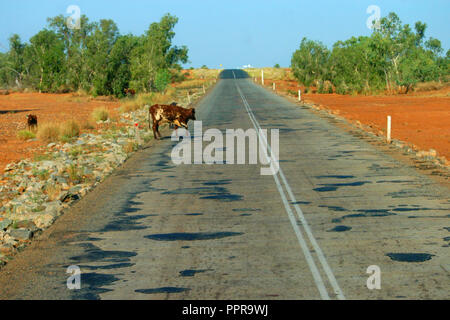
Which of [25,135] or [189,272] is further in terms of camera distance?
[25,135]

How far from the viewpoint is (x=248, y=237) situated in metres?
10.8

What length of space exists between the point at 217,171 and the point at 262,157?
2988 mm

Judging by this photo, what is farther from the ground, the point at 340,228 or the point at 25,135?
the point at 25,135

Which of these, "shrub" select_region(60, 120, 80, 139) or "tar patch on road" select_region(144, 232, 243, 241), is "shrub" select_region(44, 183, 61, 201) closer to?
"tar patch on road" select_region(144, 232, 243, 241)

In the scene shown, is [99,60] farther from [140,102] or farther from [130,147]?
[130,147]

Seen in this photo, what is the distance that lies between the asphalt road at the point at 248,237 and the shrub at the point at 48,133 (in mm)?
12335

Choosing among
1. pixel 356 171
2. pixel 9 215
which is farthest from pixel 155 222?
pixel 356 171

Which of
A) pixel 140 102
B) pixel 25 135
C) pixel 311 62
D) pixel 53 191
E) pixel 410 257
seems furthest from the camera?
pixel 311 62

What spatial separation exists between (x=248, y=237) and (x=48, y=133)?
21.1 m

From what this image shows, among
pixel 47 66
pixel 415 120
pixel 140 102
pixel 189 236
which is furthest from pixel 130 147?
pixel 47 66

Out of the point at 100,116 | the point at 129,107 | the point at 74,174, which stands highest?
the point at 129,107

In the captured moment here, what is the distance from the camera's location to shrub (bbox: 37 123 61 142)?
97.1 ft

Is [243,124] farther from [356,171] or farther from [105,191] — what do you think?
[105,191]
